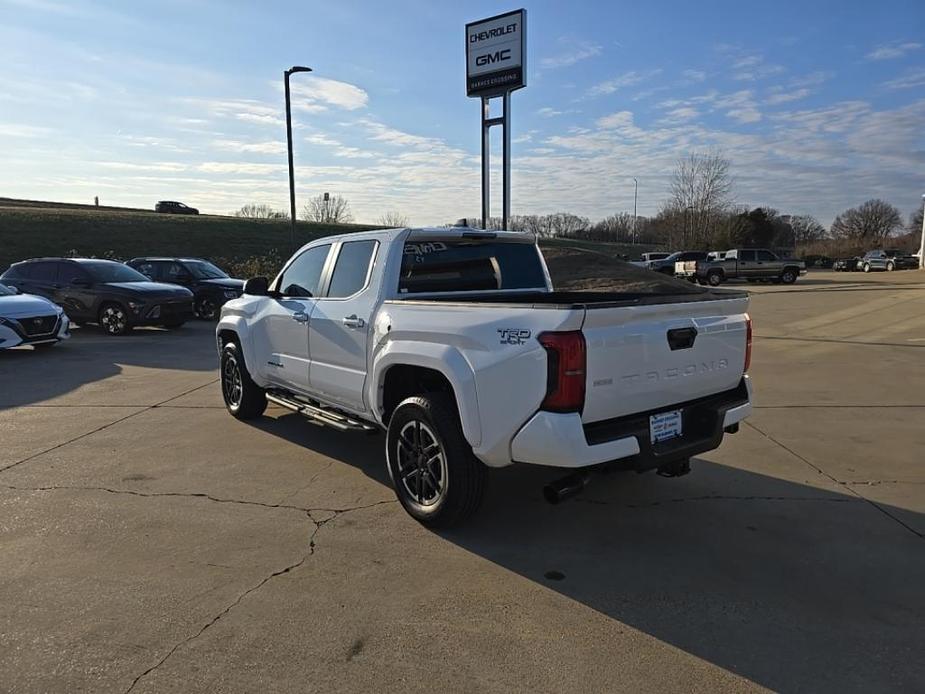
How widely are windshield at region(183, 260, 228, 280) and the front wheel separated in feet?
50.7

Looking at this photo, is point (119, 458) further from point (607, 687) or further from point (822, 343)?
point (822, 343)

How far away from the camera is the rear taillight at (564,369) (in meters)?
3.39

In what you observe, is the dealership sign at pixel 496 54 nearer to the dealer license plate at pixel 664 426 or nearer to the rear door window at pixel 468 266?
the rear door window at pixel 468 266

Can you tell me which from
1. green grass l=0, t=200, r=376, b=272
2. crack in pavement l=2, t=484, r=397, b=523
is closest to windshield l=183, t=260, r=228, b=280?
crack in pavement l=2, t=484, r=397, b=523

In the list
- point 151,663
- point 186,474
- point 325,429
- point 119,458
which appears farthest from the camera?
point 325,429

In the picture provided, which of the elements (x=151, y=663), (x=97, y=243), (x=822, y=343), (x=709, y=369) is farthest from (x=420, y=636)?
(x=97, y=243)

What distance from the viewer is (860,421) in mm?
6934

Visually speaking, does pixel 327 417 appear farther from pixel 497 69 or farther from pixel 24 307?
pixel 497 69

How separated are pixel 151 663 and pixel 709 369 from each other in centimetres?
341

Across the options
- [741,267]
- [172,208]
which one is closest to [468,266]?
[741,267]

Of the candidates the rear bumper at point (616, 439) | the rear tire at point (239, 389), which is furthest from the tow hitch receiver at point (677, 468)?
the rear tire at point (239, 389)

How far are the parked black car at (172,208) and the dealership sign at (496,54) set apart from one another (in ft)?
219

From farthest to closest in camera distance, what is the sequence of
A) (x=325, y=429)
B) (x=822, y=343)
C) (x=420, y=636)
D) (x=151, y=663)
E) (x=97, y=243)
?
(x=97, y=243) < (x=822, y=343) < (x=325, y=429) < (x=420, y=636) < (x=151, y=663)

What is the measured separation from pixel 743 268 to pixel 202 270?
28.9m
